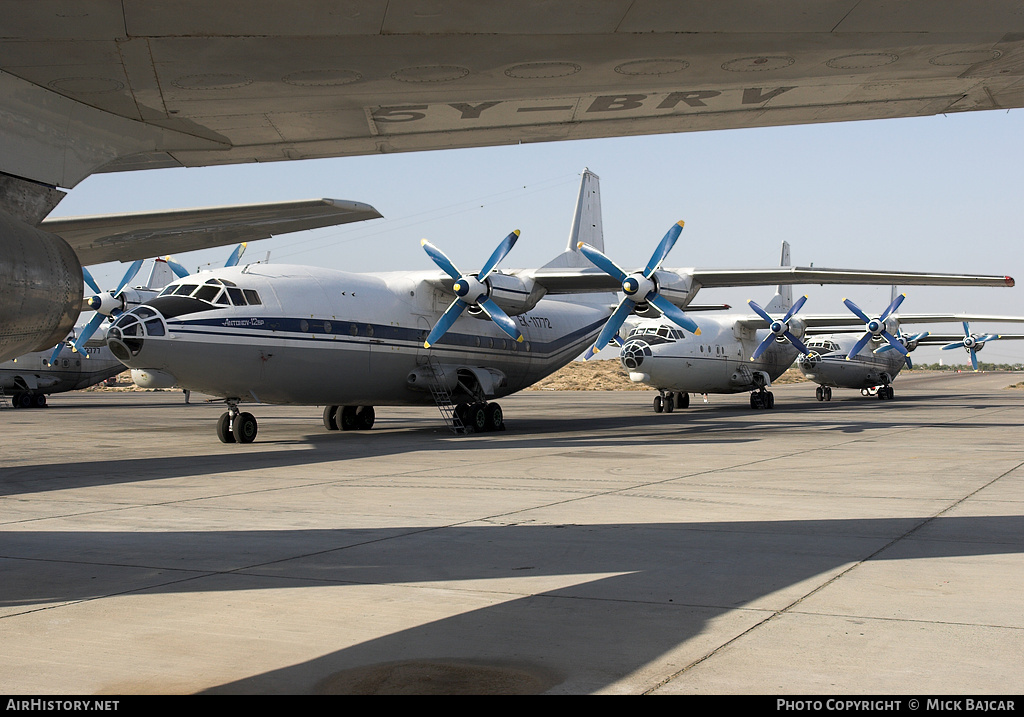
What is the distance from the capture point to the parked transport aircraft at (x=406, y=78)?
14.3ft

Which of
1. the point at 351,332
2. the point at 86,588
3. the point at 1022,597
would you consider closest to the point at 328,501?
the point at 86,588

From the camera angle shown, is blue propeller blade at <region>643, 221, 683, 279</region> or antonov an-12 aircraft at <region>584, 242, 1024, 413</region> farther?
antonov an-12 aircraft at <region>584, 242, 1024, 413</region>

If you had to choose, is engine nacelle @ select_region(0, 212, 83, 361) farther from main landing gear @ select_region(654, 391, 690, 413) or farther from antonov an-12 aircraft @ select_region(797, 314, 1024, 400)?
antonov an-12 aircraft @ select_region(797, 314, 1024, 400)

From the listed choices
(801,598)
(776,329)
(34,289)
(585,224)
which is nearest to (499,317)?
(585,224)

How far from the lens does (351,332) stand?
19828 mm

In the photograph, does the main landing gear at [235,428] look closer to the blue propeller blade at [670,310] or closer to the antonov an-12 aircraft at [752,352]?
the antonov an-12 aircraft at [752,352]

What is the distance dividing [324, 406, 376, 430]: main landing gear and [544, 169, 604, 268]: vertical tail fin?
28.1ft

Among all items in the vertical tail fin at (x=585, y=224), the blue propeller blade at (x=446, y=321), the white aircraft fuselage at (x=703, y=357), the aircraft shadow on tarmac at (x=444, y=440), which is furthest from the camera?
the white aircraft fuselage at (x=703, y=357)

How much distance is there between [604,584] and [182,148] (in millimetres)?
4119

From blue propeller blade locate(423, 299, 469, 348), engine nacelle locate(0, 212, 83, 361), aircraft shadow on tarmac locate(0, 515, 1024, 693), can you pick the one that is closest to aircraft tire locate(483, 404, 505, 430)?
blue propeller blade locate(423, 299, 469, 348)

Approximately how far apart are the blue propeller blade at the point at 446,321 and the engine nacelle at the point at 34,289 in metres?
16.1

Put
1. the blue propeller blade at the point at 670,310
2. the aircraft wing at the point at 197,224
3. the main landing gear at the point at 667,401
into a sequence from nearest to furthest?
the aircraft wing at the point at 197,224 → the blue propeller blade at the point at 670,310 → the main landing gear at the point at 667,401

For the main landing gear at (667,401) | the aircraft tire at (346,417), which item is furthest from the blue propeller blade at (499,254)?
the main landing gear at (667,401)

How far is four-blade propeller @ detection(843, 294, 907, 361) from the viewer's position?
131 feet
